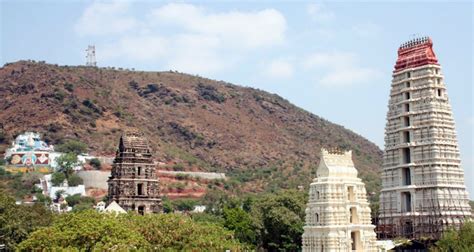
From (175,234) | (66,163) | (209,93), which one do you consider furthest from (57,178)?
(209,93)

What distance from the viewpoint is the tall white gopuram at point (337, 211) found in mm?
36906

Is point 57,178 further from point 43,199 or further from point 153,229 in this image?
point 153,229

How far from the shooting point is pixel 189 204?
95.1 metres

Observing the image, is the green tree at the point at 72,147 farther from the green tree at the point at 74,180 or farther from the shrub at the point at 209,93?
the shrub at the point at 209,93

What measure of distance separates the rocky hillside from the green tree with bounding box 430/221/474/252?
7340 cm

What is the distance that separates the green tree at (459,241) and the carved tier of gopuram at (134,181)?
76.7ft

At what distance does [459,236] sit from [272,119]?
129 metres

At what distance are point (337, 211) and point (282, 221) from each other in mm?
19245

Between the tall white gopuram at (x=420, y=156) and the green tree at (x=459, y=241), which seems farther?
the tall white gopuram at (x=420, y=156)

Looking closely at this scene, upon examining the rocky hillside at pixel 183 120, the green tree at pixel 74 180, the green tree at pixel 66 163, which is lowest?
the green tree at pixel 74 180

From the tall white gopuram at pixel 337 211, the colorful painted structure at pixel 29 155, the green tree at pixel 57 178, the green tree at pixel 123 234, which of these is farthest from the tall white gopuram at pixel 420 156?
the colorful painted structure at pixel 29 155

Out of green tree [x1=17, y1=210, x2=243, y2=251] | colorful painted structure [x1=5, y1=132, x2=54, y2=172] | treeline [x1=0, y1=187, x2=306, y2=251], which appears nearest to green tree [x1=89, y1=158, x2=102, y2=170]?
colorful painted structure [x1=5, y1=132, x2=54, y2=172]

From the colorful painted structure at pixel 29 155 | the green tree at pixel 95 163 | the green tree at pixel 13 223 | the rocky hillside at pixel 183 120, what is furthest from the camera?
the rocky hillside at pixel 183 120

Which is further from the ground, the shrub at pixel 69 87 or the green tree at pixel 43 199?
the shrub at pixel 69 87
